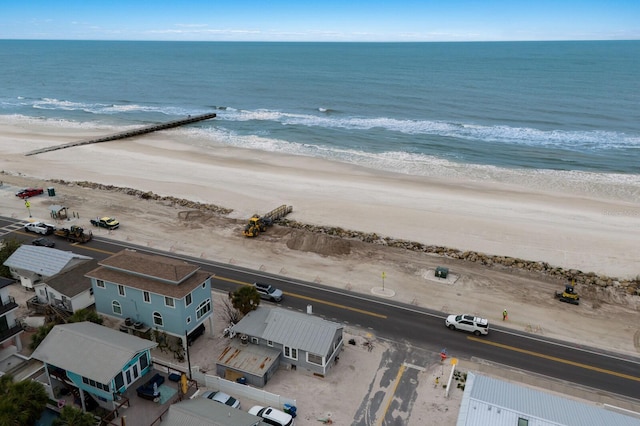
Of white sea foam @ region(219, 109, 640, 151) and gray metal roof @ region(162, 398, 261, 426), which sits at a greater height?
white sea foam @ region(219, 109, 640, 151)

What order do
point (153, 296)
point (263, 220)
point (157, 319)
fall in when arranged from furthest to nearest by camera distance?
point (263, 220) → point (157, 319) → point (153, 296)

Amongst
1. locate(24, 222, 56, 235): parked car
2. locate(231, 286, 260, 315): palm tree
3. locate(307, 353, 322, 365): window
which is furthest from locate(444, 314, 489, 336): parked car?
locate(24, 222, 56, 235): parked car

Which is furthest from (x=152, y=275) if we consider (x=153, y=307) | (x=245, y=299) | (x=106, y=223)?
(x=106, y=223)

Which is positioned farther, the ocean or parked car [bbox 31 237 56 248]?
the ocean

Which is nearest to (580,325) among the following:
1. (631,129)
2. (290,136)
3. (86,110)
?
(290,136)

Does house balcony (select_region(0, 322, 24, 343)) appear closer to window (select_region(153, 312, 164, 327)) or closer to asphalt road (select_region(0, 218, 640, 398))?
window (select_region(153, 312, 164, 327))

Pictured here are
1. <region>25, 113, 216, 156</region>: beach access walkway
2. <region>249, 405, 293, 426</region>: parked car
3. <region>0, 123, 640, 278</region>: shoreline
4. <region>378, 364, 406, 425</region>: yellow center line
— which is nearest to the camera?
<region>249, 405, 293, 426</region>: parked car

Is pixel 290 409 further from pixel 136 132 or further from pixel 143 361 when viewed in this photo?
pixel 136 132
